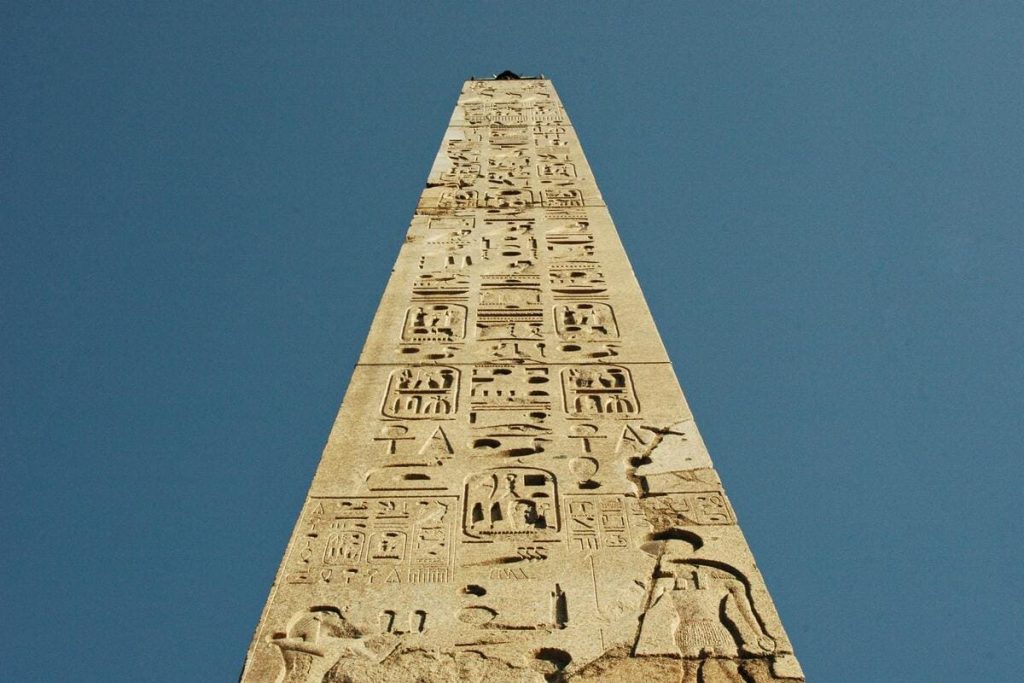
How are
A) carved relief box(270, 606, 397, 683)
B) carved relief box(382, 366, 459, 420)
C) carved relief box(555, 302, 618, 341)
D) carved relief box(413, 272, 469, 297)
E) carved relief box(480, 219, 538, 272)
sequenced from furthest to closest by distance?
carved relief box(480, 219, 538, 272), carved relief box(413, 272, 469, 297), carved relief box(555, 302, 618, 341), carved relief box(382, 366, 459, 420), carved relief box(270, 606, 397, 683)

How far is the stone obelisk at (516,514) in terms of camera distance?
2.72m

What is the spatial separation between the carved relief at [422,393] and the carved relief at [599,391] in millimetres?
428

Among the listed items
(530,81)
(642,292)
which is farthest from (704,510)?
(530,81)

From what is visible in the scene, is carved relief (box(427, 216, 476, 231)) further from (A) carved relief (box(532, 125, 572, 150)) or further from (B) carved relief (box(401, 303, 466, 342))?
(A) carved relief (box(532, 125, 572, 150))

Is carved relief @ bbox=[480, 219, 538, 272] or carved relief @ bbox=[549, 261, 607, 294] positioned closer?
carved relief @ bbox=[549, 261, 607, 294]

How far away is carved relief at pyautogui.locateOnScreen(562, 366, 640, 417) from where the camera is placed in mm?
3906

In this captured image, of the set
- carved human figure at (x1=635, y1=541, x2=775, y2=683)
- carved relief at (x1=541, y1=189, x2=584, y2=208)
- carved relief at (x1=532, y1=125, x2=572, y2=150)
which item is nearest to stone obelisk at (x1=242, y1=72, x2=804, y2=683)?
carved human figure at (x1=635, y1=541, x2=775, y2=683)

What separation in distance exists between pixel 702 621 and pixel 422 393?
1.55 metres

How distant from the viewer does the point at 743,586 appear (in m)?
2.96

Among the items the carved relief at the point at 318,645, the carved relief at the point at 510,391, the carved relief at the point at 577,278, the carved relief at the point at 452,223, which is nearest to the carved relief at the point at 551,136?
the carved relief at the point at 452,223

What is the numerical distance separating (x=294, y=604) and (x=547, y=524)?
0.78 m

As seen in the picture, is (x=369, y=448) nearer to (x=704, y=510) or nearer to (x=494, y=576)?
(x=494, y=576)

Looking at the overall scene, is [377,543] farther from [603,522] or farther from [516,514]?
[603,522]

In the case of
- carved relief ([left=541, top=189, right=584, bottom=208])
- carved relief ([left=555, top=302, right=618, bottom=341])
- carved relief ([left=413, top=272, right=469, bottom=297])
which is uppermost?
carved relief ([left=541, top=189, right=584, bottom=208])
